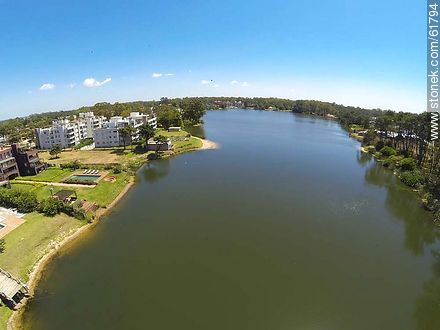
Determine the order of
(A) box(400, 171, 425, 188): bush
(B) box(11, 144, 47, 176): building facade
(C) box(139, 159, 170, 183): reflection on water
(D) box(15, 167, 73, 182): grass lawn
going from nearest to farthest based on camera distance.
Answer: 1. (A) box(400, 171, 425, 188): bush
2. (D) box(15, 167, 73, 182): grass lawn
3. (B) box(11, 144, 47, 176): building facade
4. (C) box(139, 159, 170, 183): reflection on water

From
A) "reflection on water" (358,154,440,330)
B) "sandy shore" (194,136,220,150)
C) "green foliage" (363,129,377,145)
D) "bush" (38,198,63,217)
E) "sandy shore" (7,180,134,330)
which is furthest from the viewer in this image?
"green foliage" (363,129,377,145)

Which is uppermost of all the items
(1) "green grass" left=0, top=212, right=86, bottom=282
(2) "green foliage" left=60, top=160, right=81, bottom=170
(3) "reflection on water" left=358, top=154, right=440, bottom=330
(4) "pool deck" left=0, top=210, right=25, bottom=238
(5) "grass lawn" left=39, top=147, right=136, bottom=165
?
(5) "grass lawn" left=39, top=147, right=136, bottom=165

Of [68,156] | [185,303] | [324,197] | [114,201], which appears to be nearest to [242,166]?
[324,197]

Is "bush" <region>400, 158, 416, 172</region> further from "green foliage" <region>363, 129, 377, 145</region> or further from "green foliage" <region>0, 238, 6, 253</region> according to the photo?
"green foliage" <region>0, 238, 6, 253</region>

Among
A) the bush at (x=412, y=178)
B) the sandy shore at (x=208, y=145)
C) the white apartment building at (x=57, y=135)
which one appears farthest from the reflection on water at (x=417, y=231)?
the white apartment building at (x=57, y=135)

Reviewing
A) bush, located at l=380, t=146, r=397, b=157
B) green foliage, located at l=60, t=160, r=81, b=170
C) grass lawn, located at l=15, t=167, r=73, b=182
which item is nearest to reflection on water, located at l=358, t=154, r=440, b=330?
bush, located at l=380, t=146, r=397, b=157

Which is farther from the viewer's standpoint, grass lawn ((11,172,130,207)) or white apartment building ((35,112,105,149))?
white apartment building ((35,112,105,149))
